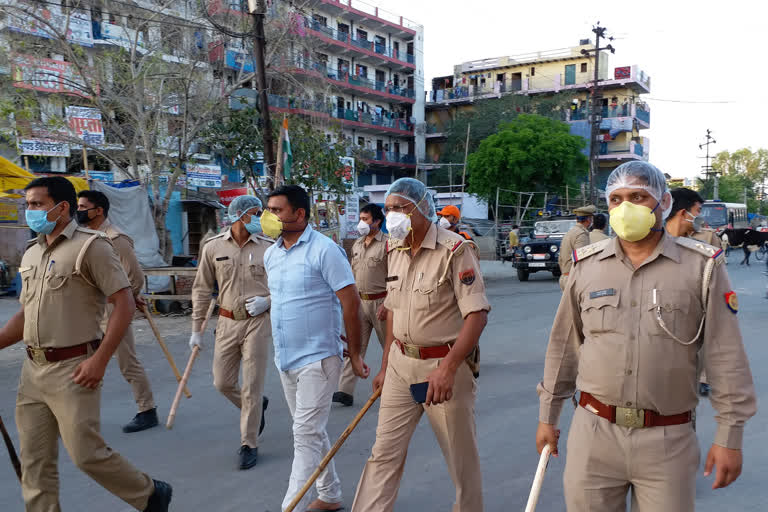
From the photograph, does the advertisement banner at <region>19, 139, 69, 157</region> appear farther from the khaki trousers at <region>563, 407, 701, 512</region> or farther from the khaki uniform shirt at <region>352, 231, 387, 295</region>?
the khaki trousers at <region>563, 407, 701, 512</region>

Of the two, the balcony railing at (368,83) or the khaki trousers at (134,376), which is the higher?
the balcony railing at (368,83)

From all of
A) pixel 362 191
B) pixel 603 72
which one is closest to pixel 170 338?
pixel 362 191

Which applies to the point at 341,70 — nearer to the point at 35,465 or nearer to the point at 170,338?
the point at 170,338

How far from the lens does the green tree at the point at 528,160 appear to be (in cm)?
3688

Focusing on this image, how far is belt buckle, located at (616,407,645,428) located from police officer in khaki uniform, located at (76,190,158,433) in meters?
4.56

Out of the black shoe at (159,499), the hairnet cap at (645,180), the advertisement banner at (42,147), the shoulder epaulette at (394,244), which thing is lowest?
the black shoe at (159,499)

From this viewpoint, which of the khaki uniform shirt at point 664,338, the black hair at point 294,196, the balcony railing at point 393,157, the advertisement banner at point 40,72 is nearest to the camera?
the khaki uniform shirt at point 664,338

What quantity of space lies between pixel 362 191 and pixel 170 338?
30996mm

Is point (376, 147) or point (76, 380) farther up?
point (376, 147)

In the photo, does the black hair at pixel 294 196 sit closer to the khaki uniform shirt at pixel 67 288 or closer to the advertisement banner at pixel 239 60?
the khaki uniform shirt at pixel 67 288

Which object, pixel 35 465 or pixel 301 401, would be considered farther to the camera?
pixel 301 401

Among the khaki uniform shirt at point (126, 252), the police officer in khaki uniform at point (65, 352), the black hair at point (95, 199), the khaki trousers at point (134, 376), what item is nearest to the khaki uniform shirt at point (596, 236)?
the khaki uniform shirt at point (126, 252)

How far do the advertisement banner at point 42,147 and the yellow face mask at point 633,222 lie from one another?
54.6 feet

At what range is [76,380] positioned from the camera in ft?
10.9
